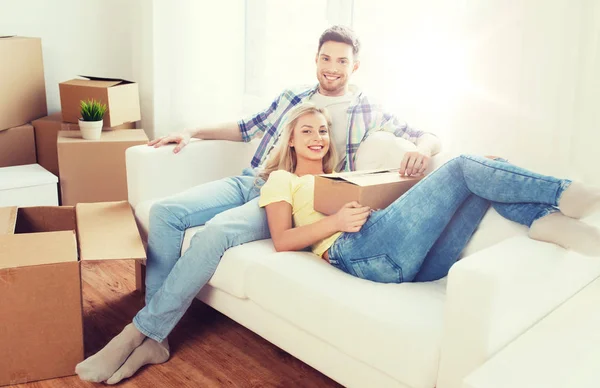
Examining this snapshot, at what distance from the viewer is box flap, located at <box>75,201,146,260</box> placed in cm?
187

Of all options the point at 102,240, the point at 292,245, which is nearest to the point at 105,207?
the point at 102,240

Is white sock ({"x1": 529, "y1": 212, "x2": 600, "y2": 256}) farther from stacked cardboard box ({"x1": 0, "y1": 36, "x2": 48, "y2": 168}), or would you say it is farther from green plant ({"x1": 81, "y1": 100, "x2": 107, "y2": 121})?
stacked cardboard box ({"x1": 0, "y1": 36, "x2": 48, "y2": 168})

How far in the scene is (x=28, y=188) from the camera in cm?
290

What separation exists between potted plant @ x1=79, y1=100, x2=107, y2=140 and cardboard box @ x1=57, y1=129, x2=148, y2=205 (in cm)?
3

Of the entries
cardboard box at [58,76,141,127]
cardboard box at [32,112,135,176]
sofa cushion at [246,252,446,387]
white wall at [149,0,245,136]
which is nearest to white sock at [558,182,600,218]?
sofa cushion at [246,252,446,387]

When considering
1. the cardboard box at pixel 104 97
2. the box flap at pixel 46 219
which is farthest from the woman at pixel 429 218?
the cardboard box at pixel 104 97

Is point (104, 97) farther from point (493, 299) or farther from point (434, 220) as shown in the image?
point (493, 299)

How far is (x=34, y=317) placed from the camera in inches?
69.9

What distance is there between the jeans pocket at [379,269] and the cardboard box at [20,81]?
2.33 metres

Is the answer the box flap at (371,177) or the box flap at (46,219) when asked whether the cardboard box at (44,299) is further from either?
the box flap at (371,177)

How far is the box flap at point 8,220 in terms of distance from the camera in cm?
202

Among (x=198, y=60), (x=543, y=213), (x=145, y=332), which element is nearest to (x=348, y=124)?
(x=543, y=213)

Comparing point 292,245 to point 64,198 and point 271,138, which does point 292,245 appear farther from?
point 64,198

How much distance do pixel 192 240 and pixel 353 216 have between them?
1.75ft
